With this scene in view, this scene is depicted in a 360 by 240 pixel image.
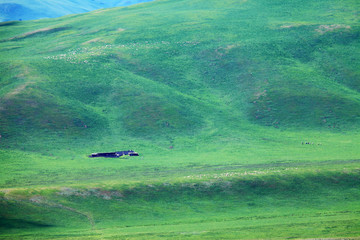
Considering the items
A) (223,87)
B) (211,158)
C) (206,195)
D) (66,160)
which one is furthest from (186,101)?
(206,195)

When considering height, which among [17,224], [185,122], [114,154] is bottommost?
[17,224]

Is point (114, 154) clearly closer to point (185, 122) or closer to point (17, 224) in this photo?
point (185, 122)

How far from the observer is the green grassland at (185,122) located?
50812mm

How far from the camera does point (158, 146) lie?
257ft

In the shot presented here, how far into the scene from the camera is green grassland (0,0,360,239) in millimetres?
50812

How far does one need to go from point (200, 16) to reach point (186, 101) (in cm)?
5402

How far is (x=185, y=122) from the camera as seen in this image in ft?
284

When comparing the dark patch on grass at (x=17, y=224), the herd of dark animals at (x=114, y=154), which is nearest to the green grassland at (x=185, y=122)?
the dark patch on grass at (x=17, y=224)

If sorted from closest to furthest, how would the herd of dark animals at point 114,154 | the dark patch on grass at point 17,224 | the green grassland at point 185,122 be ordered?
the dark patch on grass at point 17,224 < the green grassland at point 185,122 < the herd of dark animals at point 114,154

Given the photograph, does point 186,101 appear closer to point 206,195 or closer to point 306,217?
point 206,195

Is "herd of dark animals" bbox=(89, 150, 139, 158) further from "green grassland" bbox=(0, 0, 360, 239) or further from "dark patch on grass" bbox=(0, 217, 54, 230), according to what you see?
"dark patch on grass" bbox=(0, 217, 54, 230)

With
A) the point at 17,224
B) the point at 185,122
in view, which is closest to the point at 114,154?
the point at 185,122

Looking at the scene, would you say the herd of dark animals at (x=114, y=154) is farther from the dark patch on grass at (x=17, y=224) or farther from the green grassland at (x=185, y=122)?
the dark patch on grass at (x=17, y=224)

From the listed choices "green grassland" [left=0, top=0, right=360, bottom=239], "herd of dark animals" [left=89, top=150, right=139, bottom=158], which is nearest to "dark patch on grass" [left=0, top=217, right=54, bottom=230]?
"green grassland" [left=0, top=0, right=360, bottom=239]
